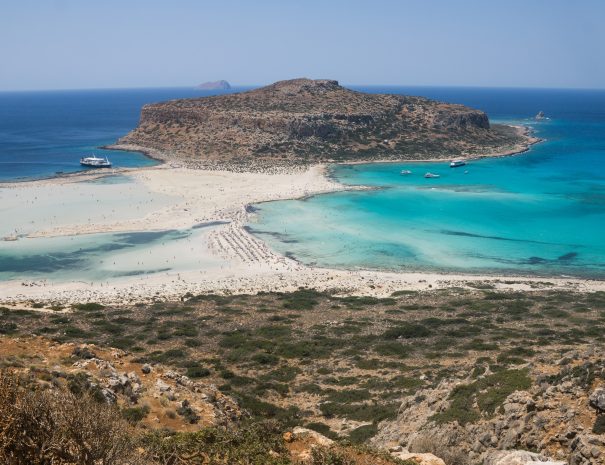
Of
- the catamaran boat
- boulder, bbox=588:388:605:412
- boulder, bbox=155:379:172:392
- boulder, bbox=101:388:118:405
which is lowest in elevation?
boulder, bbox=155:379:172:392

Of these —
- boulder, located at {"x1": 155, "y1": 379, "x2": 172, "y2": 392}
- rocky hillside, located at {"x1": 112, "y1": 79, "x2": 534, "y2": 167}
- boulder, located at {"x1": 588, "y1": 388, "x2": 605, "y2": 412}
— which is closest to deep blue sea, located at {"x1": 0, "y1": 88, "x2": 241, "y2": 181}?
rocky hillside, located at {"x1": 112, "y1": 79, "x2": 534, "y2": 167}

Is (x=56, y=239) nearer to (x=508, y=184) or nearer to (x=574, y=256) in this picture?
(x=574, y=256)

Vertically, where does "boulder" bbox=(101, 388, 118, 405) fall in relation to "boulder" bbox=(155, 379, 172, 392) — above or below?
above

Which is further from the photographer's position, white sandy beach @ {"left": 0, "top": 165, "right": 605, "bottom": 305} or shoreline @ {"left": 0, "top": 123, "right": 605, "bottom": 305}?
white sandy beach @ {"left": 0, "top": 165, "right": 605, "bottom": 305}

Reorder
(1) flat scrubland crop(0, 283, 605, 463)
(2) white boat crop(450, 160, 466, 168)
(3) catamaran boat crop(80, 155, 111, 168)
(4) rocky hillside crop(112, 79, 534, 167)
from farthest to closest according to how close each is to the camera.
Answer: (4) rocky hillside crop(112, 79, 534, 167) → (2) white boat crop(450, 160, 466, 168) → (3) catamaran boat crop(80, 155, 111, 168) → (1) flat scrubland crop(0, 283, 605, 463)

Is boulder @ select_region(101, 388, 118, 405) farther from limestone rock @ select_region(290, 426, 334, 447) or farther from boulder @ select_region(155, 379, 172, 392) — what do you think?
limestone rock @ select_region(290, 426, 334, 447)

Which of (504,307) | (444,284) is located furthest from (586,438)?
(444,284)

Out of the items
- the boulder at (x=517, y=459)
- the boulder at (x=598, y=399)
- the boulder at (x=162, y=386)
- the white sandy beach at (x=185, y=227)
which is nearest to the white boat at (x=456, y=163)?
the white sandy beach at (x=185, y=227)
